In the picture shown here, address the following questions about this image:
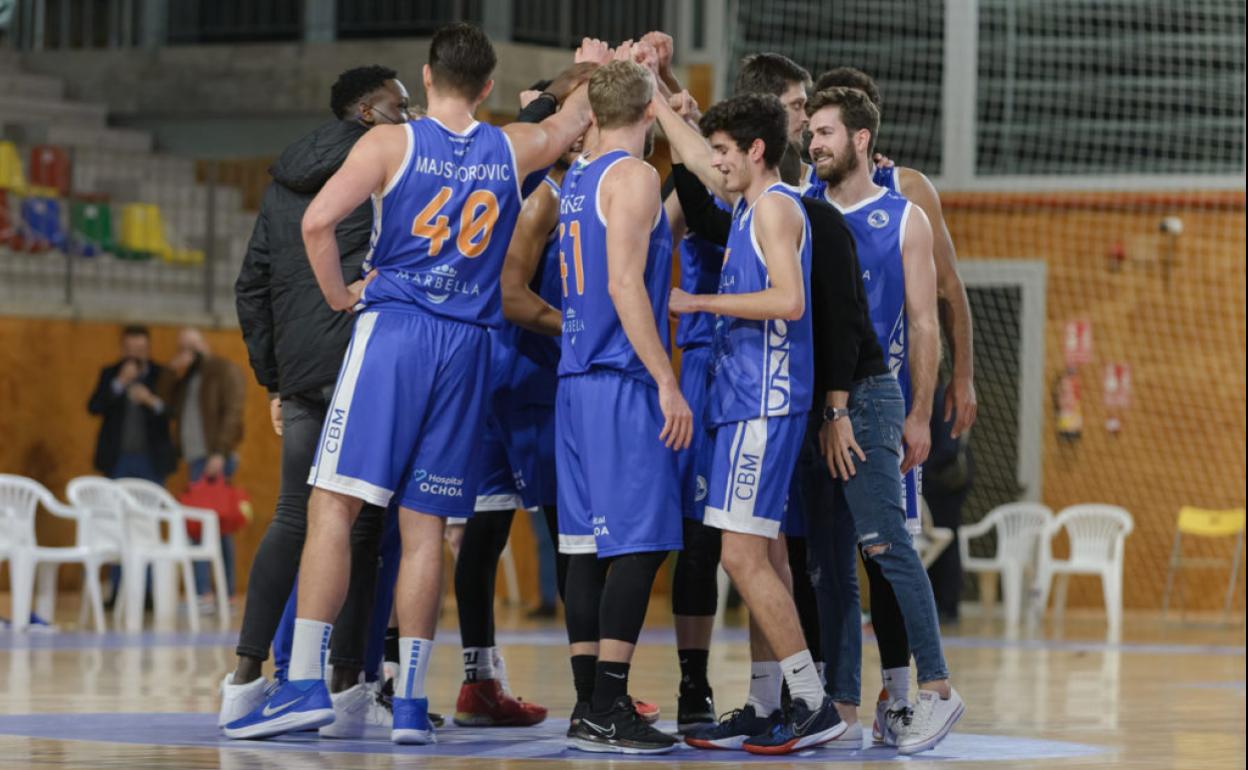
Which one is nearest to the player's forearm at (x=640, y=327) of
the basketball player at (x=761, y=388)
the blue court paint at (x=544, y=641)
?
the basketball player at (x=761, y=388)

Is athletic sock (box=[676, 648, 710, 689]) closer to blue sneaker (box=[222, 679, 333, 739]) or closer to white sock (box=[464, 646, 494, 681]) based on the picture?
white sock (box=[464, 646, 494, 681])

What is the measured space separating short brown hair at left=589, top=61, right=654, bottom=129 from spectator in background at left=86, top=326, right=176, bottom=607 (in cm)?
900

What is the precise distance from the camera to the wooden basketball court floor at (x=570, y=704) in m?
5.80

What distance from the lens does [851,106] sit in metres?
6.42

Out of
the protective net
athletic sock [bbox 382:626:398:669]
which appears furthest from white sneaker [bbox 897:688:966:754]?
the protective net

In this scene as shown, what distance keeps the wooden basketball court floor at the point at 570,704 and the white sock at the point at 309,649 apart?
0.20 m

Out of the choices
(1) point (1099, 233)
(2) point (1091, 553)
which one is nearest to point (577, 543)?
(2) point (1091, 553)

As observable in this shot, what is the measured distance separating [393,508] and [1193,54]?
12945 mm

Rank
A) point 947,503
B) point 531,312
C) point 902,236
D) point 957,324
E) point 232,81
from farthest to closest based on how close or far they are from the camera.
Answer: point 232,81
point 947,503
point 957,324
point 531,312
point 902,236

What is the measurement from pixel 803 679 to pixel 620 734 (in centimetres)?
55

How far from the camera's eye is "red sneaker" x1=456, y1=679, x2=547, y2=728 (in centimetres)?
694

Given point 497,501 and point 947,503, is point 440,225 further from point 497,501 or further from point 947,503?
point 947,503

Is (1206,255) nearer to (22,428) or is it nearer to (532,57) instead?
(532,57)

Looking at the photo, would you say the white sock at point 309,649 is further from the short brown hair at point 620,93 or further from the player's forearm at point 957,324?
the player's forearm at point 957,324
